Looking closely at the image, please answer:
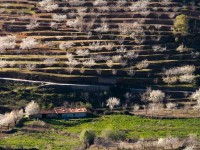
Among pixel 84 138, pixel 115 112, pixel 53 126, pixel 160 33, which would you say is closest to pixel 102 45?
pixel 160 33

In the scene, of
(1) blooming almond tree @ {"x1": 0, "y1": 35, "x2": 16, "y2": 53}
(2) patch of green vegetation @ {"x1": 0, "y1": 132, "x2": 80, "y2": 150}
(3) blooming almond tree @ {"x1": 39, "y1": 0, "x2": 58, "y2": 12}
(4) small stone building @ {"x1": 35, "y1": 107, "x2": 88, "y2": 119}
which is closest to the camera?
(2) patch of green vegetation @ {"x1": 0, "y1": 132, "x2": 80, "y2": 150}

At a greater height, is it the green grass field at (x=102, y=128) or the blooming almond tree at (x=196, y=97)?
the blooming almond tree at (x=196, y=97)

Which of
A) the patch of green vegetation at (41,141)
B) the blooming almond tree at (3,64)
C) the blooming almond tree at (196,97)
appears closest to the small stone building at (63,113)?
the patch of green vegetation at (41,141)

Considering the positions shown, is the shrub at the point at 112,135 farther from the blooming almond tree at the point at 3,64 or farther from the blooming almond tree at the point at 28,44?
the blooming almond tree at the point at 28,44

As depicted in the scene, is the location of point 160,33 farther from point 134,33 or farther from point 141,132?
point 141,132

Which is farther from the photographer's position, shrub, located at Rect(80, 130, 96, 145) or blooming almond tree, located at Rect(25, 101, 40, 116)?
blooming almond tree, located at Rect(25, 101, 40, 116)

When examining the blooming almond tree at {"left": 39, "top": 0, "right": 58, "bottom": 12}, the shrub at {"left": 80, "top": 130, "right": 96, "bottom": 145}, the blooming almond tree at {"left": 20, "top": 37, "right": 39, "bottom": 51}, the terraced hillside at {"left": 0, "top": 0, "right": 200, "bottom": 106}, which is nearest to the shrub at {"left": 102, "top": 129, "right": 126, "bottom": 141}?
the shrub at {"left": 80, "top": 130, "right": 96, "bottom": 145}

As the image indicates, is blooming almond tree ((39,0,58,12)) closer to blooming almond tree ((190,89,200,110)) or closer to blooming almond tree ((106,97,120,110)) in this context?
blooming almond tree ((106,97,120,110))
